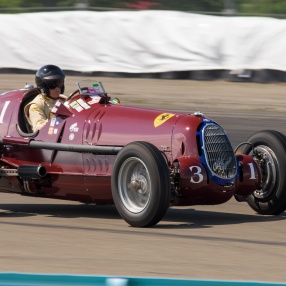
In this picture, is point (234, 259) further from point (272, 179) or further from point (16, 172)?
point (16, 172)

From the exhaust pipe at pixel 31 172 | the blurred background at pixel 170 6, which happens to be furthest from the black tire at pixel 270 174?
the blurred background at pixel 170 6

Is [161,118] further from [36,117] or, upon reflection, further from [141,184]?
[36,117]

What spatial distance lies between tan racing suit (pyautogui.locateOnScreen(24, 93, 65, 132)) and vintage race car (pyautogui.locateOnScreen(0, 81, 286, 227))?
3.3 inches

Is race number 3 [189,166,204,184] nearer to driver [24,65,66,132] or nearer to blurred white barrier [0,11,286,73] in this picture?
driver [24,65,66,132]

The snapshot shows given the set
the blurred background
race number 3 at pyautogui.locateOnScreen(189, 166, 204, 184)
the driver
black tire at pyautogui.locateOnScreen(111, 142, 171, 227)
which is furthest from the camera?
the blurred background

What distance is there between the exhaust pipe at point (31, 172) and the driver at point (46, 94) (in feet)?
1.75

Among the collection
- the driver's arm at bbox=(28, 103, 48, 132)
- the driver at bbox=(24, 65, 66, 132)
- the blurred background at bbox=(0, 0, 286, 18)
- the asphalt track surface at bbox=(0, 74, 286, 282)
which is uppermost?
the blurred background at bbox=(0, 0, 286, 18)

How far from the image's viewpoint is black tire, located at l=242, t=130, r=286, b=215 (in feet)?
29.8

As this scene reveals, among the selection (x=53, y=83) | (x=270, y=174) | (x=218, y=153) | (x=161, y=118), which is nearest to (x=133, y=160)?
(x=161, y=118)

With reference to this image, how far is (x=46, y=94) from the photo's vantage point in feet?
32.0

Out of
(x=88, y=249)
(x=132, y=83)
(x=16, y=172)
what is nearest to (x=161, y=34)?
(x=132, y=83)

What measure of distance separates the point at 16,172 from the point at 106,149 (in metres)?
1.10

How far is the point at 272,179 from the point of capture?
9141 mm

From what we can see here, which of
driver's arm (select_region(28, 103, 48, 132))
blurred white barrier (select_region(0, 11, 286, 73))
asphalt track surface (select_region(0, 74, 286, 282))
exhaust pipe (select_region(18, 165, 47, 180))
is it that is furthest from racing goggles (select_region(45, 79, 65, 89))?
blurred white barrier (select_region(0, 11, 286, 73))
